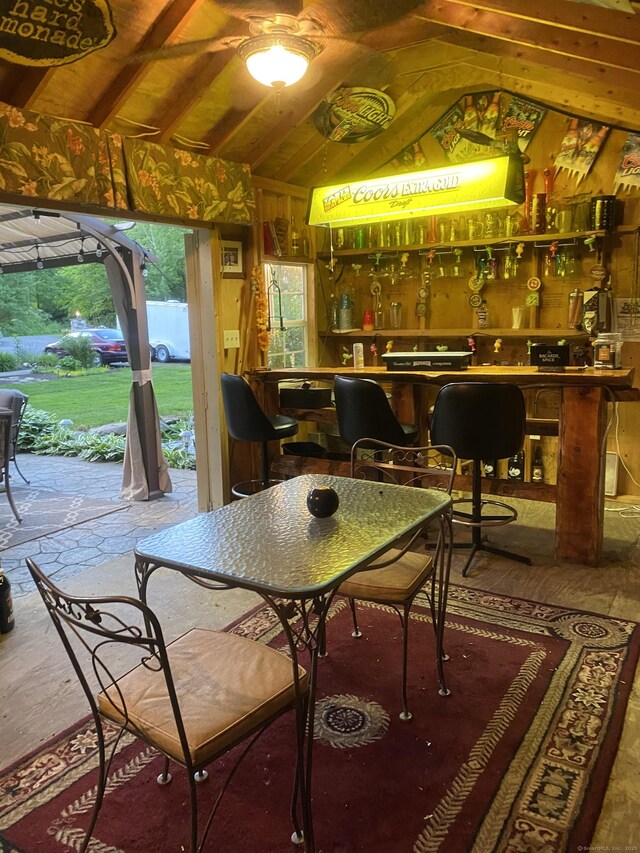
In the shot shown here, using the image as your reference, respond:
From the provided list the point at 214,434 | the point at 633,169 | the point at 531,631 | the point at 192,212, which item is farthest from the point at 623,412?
the point at 192,212

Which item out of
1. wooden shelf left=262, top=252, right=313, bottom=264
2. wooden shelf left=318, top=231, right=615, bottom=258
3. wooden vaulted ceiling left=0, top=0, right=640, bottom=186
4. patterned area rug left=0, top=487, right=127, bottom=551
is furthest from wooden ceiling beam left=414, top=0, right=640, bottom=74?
patterned area rug left=0, top=487, right=127, bottom=551

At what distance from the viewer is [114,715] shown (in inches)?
62.3

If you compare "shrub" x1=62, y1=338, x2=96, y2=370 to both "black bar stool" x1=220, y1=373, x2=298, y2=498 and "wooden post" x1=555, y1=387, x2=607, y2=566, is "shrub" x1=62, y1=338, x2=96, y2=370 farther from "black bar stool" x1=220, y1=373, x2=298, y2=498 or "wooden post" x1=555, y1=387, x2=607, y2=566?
"wooden post" x1=555, y1=387, x2=607, y2=566

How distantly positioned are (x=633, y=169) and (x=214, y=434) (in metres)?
3.40

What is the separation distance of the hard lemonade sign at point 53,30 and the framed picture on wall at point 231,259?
1.79 metres

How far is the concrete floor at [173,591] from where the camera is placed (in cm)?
211

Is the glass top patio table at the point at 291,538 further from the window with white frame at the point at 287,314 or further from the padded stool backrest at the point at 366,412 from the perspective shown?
the window with white frame at the point at 287,314

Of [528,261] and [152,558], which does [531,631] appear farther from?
[528,261]

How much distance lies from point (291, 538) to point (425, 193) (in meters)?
2.66

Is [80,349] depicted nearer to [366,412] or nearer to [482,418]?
[366,412]

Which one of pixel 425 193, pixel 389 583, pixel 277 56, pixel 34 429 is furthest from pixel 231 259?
pixel 34 429

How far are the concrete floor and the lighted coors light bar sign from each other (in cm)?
206

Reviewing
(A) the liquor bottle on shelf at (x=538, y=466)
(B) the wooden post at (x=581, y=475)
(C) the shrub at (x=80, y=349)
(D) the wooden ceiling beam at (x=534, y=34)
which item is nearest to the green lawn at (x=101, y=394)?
(C) the shrub at (x=80, y=349)

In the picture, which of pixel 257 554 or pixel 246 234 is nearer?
pixel 257 554
